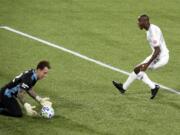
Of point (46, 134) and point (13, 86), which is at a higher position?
point (13, 86)

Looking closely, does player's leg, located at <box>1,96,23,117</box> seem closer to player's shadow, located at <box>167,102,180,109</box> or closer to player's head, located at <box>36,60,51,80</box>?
player's head, located at <box>36,60,51,80</box>

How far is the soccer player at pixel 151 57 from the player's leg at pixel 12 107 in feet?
11.2

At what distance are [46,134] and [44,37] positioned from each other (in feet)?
29.6

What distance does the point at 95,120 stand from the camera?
1400 cm

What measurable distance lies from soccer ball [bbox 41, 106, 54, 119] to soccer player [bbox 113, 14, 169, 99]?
275 cm

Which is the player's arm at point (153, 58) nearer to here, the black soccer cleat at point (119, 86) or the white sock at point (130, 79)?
the white sock at point (130, 79)

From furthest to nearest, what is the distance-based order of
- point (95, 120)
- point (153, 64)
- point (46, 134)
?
point (153, 64)
point (95, 120)
point (46, 134)

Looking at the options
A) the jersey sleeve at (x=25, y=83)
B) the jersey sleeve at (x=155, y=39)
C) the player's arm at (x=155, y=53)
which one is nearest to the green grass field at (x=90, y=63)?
the jersey sleeve at (x=25, y=83)

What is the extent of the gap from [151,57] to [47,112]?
348 cm

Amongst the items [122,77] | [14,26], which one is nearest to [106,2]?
[14,26]

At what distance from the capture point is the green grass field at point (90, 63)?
13.7 m

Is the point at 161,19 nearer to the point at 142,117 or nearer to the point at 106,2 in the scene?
the point at 106,2

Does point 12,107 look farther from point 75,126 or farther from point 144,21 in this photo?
point 144,21

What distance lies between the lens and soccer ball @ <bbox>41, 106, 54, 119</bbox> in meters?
13.8
